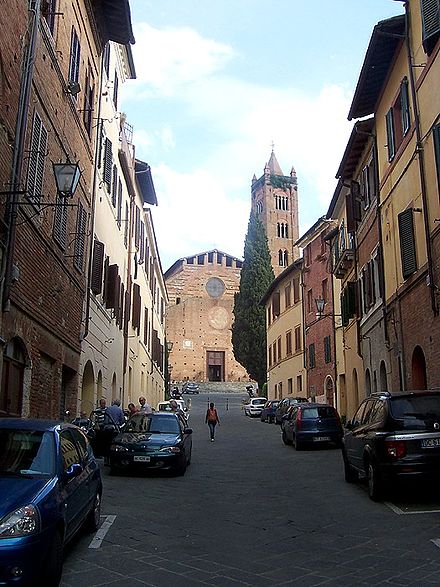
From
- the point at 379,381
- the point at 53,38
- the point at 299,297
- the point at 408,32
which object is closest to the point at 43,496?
the point at 53,38

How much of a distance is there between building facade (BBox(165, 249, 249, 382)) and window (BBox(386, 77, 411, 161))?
66190mm

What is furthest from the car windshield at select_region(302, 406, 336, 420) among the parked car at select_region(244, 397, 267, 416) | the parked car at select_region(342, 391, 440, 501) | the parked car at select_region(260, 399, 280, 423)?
the parked car at select_region(244, 397, 267, 416)

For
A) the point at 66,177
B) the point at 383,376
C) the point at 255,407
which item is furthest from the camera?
the point at 255,407

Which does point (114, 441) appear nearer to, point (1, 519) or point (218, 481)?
point (218, 481)

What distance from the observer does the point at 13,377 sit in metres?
11.8

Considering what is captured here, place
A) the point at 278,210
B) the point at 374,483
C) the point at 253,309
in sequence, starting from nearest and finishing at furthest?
the point at 374,483
the point at 253,309
the point at 278,210

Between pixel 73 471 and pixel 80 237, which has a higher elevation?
pixel 80 237

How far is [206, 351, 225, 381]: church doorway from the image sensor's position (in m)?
83.8

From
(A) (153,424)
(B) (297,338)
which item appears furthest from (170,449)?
(B) (297,338)

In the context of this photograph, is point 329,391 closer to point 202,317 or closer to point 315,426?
point 315,426

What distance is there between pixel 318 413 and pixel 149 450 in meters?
8.58

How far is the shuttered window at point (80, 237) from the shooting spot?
669 inches

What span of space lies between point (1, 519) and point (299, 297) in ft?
125

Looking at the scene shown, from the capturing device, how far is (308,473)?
14859 millimetres
